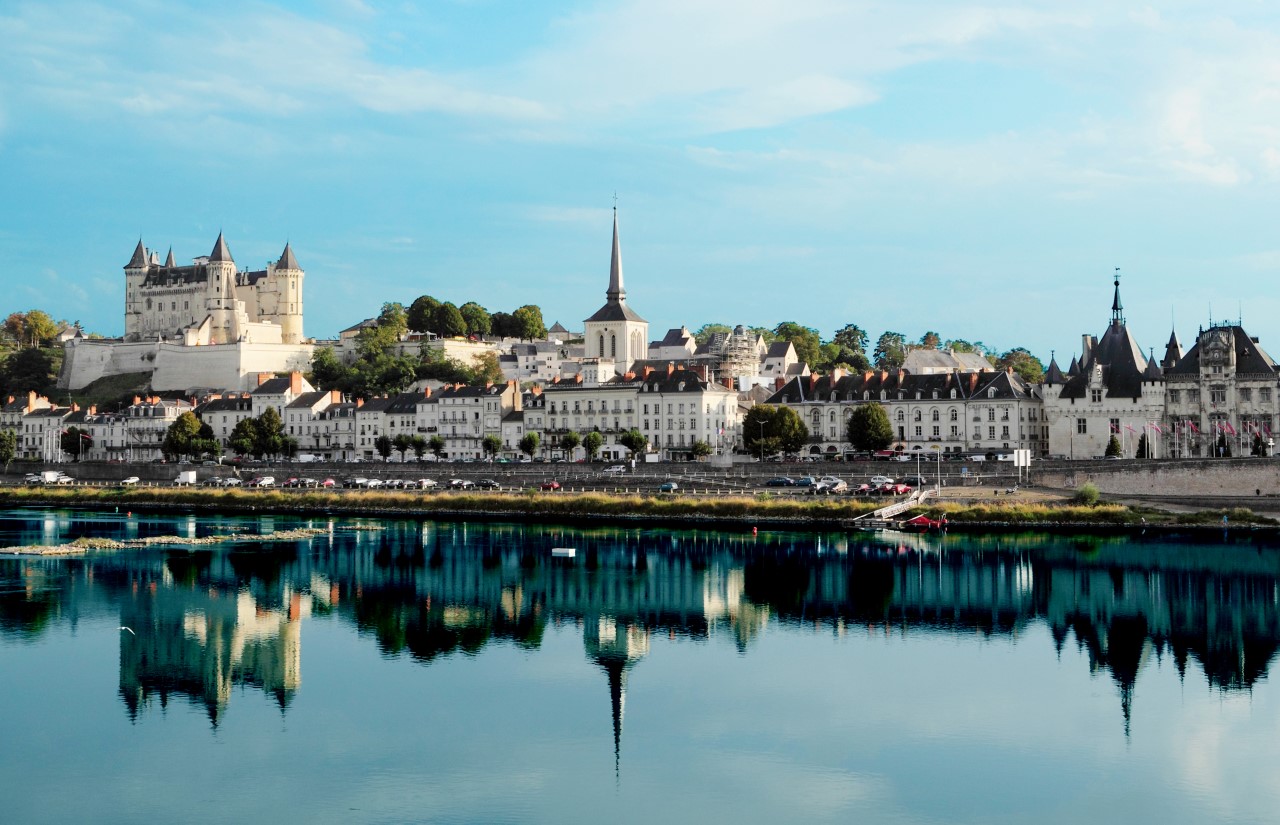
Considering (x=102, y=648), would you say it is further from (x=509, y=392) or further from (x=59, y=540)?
(x=509, y=392)

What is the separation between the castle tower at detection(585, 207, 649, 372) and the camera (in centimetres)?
8606

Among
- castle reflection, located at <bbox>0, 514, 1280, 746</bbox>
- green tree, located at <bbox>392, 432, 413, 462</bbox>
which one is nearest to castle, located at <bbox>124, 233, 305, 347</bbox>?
green tree, located at <bbox>392, 432, 413, 462</bbox>

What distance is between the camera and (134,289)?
363ft

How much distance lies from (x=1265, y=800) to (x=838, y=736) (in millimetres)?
6397

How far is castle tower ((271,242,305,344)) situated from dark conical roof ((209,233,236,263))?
336 centimetres

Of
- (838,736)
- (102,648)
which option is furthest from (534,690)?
(102,648)

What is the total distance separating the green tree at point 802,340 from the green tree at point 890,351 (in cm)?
556

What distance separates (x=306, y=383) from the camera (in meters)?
91.2

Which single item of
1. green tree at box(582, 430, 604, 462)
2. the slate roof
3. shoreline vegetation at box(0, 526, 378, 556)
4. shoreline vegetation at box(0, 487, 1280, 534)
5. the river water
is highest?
the slate roof

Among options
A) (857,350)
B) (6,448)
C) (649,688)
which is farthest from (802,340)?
(649,688)

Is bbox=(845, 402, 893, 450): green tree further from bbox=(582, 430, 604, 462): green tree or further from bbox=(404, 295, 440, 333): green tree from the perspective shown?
bbox=(404, 295, 440, 333): green tree

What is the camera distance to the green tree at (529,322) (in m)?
114

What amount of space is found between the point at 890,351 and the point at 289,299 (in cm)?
4720

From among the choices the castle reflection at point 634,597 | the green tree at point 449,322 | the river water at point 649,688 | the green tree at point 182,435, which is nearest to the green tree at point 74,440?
the green tree at point 182,435
